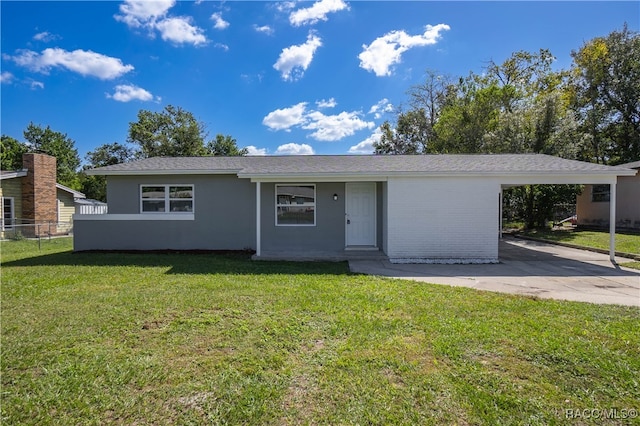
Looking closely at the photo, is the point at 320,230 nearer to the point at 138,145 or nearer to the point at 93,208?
the point at 93,208

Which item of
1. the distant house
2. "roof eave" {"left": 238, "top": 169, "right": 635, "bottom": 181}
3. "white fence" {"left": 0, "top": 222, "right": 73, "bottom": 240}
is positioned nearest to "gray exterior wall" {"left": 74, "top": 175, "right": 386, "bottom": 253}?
"roof eave" {"left": 238, "top": 169, "right": 635, "bottom": 181}

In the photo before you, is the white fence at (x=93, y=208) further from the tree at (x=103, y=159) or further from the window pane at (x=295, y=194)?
the window pane at (x=295, y=194)

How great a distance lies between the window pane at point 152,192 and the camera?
10617 mm

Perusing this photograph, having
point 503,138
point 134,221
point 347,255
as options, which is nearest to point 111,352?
point 347,255

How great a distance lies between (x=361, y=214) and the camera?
10.4m

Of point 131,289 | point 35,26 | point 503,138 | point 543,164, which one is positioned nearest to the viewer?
point 131,289

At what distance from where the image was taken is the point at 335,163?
35.5ft

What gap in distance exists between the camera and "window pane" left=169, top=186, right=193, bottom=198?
34.7ft

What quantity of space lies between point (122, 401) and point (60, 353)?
53.9 inches

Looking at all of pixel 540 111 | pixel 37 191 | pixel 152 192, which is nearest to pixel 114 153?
pixel 37 191

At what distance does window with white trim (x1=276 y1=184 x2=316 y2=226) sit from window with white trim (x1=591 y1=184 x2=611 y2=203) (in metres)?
17.0

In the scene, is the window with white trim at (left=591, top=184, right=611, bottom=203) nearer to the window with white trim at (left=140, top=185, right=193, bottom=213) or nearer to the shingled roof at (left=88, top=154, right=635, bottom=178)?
the shingled roof at (left=88, top=154, right=635, bottom=178)

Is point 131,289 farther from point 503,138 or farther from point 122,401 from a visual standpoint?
point 503,138

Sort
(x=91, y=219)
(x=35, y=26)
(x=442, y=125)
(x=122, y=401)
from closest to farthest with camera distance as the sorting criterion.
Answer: (x=122, y=401) → (x=35, y=26) → (x=91, y=219) → (x=442, y=125)
